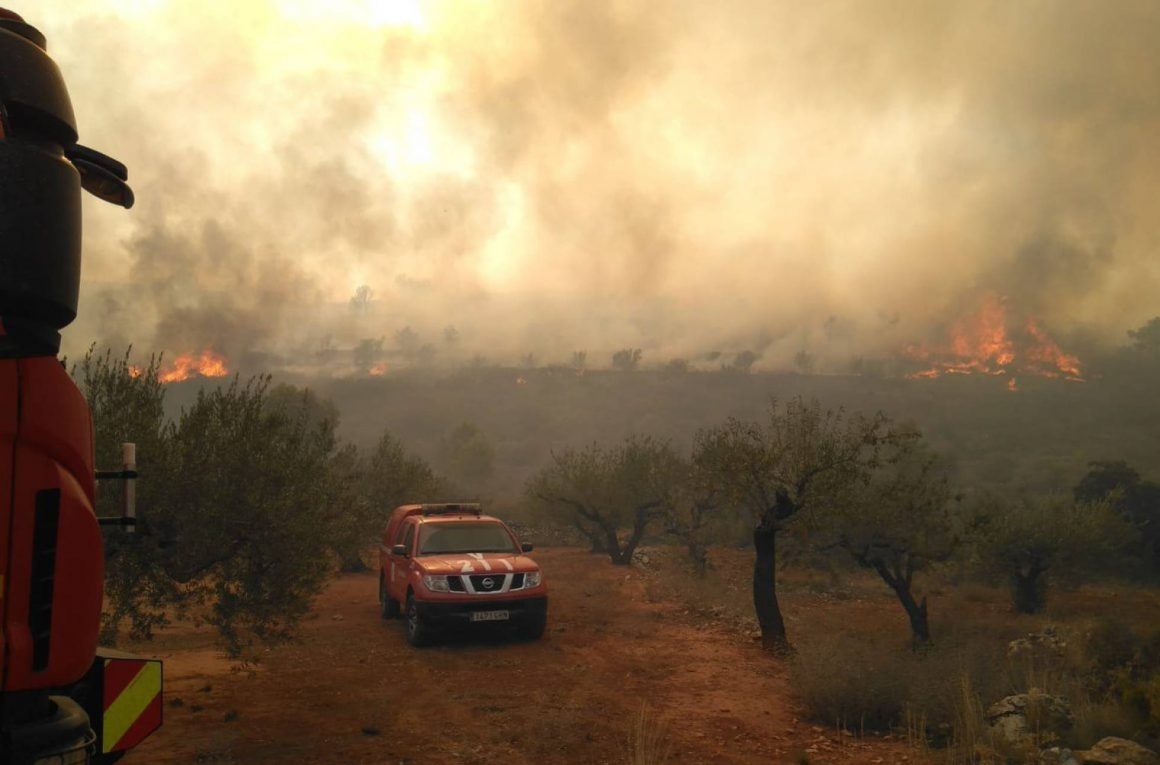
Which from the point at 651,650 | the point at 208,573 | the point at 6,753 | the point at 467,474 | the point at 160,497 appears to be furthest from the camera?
the point at 467,474

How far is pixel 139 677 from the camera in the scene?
3.42 metres

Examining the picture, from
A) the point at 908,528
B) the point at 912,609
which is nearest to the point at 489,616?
the point at 908,528

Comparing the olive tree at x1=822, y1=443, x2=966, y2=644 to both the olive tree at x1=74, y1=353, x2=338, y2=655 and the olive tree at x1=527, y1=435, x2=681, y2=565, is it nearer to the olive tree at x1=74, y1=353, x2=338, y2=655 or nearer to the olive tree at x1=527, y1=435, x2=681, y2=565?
the olive tree at x1=74, y1=353, x2=338, y2=655

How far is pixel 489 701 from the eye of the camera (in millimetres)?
10172

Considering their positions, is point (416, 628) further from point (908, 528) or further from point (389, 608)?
point (908, 528)

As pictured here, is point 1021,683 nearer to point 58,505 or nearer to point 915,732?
point 915,732

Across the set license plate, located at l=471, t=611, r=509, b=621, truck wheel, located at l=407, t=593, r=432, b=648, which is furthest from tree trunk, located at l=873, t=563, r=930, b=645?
truck wheel, located at l=407, t=593, r=432, b=648

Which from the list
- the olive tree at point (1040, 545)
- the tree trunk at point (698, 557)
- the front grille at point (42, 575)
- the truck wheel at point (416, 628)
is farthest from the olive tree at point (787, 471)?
the front grille at point (42, 575)

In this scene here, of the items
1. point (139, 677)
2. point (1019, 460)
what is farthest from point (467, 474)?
point (139, 677)

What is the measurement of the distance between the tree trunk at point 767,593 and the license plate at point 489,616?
4.84 metres

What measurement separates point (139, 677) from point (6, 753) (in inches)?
38.3

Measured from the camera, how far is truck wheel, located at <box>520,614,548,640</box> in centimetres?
1357

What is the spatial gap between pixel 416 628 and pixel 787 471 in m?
7.38

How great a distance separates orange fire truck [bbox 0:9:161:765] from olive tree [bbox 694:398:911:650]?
443 inches
